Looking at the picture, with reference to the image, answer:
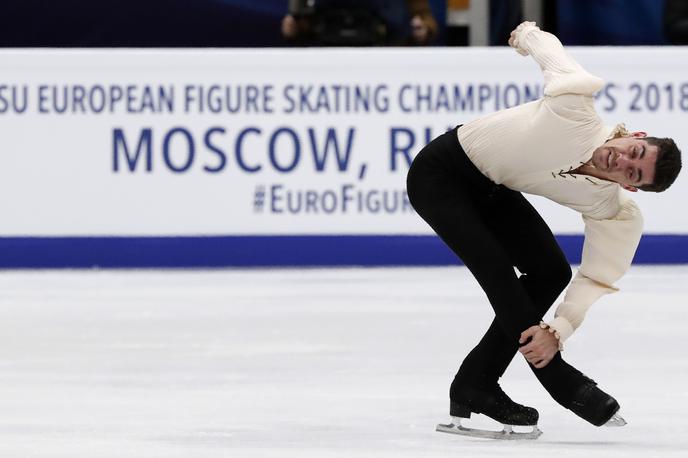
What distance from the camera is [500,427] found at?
161 inches

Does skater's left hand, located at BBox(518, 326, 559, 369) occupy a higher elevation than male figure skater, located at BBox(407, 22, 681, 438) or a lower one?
lower

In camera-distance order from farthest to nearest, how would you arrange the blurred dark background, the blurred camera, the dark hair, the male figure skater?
1. the blurred dark background
2. the blurred camera
3. the male figure skater
4. the dark hair

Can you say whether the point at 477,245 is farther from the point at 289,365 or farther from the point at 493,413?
the point at 289,365

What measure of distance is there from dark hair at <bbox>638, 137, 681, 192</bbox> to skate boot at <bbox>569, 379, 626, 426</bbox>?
491 mm

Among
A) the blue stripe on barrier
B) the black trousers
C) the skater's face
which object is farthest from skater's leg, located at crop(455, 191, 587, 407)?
the blue stripe on barrier

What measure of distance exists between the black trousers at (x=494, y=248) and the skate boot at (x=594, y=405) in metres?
0.02

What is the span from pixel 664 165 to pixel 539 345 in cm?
48

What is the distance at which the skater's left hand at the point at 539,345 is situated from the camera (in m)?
3.67

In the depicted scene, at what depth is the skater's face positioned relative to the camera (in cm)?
352

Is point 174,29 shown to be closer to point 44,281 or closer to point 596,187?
point 44,281

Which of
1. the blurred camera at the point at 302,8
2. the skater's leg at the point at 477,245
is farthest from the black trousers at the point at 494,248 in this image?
the blurred camera at the point at 302,8

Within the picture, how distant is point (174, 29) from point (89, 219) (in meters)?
3.35

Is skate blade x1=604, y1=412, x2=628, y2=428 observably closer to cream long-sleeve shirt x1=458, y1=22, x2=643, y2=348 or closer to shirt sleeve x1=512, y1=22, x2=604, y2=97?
cream long-sleeve shirt x1=458, y1=22, x2=643, y2=348

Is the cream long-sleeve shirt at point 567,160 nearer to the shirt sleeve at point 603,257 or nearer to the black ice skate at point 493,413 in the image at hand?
the shirt sleeve at point 603,257
